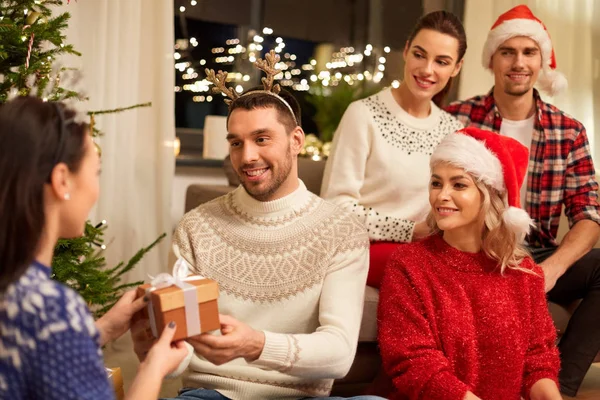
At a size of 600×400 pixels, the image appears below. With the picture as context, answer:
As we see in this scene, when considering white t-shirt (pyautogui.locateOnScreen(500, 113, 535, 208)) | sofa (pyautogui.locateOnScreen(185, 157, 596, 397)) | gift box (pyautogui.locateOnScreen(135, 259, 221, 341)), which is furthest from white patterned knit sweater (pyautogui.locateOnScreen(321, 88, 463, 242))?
gift box (pyautogui.locateOnScreen(135, 259, 221, 341))

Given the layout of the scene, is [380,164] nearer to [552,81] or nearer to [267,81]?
[267,81]

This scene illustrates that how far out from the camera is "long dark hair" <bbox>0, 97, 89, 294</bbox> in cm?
108

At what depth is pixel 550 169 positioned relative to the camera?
9.66 feet

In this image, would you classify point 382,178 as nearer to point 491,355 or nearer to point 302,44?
point 491,355

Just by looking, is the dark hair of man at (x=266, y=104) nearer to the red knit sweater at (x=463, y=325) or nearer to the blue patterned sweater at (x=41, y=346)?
the red knit sweater at (x=463, y=325)

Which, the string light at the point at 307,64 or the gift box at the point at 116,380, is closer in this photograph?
the gift box at the point at 116,380


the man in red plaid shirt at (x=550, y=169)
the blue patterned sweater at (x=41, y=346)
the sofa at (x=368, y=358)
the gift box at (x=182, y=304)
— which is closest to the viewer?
the blue patterned sweater at (x=41, y=346)

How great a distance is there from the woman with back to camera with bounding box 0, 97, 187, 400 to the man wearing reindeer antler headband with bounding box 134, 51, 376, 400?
0.74 meters

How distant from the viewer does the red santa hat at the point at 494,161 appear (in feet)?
6.90

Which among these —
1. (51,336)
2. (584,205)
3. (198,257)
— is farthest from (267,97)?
(584,205)

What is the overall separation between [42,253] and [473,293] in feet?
4.31

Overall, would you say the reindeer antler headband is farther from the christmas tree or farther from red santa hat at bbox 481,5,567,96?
red santa hat at bbox 481,5,567,96

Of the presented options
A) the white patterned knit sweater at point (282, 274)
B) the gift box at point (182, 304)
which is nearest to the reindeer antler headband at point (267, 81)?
the white patterned knit sweater at point (282, 274)

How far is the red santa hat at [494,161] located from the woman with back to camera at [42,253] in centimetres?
121
